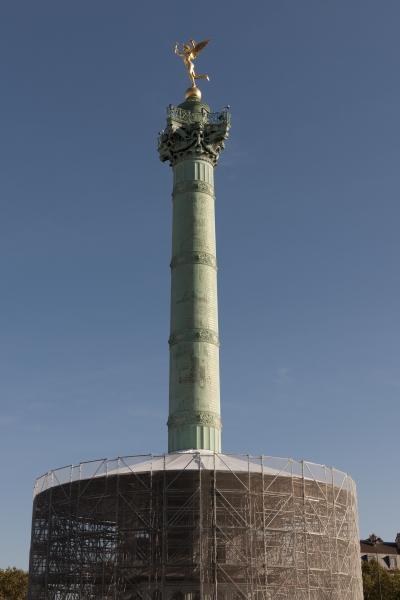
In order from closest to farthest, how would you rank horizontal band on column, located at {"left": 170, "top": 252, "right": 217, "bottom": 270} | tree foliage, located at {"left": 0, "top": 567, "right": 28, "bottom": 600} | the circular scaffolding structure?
1. the circular scaffolding structure
2. horizontal band on column, located at {"left": 170, "top": 252, "right": 217, "bottom": 270}
3. tree foliage, located at {"left": 0, "top": 567, "right": 28, "bottom": 600}

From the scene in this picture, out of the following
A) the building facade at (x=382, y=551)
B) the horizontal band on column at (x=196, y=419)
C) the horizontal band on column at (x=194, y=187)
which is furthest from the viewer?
the building facade at (x=382, y=551)

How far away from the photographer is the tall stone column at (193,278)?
43.5m

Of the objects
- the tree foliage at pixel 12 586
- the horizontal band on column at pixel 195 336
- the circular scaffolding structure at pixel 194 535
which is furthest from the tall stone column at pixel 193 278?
the tree foliage at pixel 12 586

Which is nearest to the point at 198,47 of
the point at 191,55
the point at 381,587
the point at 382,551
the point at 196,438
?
the point at 191,55

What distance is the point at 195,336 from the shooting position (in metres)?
45.4

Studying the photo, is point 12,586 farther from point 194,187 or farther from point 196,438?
point 194,187

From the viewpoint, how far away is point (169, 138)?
51938 mm

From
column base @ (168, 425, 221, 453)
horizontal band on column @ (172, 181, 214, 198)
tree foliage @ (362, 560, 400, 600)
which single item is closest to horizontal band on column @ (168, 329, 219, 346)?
column base @ (168, 425, 221, 453)

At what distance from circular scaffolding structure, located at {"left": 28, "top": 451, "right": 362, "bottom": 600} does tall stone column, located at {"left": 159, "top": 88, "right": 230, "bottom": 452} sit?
522 centimetres

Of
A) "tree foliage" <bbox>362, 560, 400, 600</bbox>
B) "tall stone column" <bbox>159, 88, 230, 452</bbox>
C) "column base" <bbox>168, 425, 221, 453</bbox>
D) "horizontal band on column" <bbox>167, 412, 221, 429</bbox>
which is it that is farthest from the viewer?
"tree foliage" <bbox>362, 560, 400, 600</bbox>

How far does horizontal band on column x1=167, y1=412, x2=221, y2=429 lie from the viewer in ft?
141

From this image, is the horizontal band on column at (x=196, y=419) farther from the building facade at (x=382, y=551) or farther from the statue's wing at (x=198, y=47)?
the building facade at (x=382, y=551)

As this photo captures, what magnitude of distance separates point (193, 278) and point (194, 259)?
1405 mm

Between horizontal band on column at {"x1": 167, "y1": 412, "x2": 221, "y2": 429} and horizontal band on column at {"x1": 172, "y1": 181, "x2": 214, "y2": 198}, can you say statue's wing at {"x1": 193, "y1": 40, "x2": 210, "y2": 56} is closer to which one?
horizontal band on column at {"x1": 172, "y1": 181, "x2": 214, "y2": 198}
